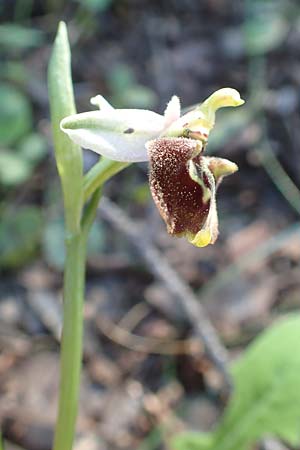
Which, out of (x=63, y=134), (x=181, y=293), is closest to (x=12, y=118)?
(x=181, y=293)

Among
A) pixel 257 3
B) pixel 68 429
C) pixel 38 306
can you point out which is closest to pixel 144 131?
pixel 68 429

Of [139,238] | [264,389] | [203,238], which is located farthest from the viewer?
[139,238]

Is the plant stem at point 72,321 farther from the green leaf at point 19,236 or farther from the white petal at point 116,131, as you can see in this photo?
the green leaf at point 19,236

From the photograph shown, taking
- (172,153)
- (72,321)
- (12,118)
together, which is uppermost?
(172,153)

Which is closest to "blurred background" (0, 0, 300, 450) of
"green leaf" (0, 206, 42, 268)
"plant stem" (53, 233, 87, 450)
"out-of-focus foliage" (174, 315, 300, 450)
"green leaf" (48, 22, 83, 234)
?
"green leaf" (0, 206, 42, 268)

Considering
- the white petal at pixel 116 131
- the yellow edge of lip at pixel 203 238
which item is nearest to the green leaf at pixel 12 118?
the white petal at pixel 116 131

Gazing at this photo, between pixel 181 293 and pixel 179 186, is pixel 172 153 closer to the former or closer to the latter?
pixel 179 186

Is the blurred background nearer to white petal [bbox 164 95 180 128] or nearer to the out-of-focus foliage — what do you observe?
the out-of-focus foliage
